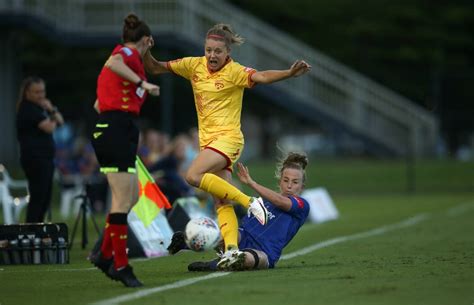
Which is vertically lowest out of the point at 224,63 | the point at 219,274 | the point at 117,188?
the point at 219,274

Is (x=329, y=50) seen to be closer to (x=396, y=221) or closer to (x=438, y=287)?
(x=396, y=221)

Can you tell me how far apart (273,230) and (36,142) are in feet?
15.4

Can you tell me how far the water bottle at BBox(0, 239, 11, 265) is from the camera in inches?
493

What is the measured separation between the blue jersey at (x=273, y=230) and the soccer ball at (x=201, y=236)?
724mm

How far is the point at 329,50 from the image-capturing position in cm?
4409

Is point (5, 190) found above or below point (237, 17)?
below

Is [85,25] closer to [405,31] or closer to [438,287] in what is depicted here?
[405,31]

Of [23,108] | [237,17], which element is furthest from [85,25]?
[23,108]

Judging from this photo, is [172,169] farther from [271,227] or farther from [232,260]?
[232,260]

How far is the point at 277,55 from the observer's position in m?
30.5

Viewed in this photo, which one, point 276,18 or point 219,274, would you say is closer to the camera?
point 219,274

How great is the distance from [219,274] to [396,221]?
33.1 ft

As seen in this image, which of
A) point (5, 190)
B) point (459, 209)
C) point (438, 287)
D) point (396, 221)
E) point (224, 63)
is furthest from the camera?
point (459, 209)

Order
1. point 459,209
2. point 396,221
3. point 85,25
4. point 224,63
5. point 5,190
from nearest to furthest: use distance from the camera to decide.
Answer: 1. point 224,63
2. point 5,190
3. point 396,221
4. point 459,209
5. point 85,25
